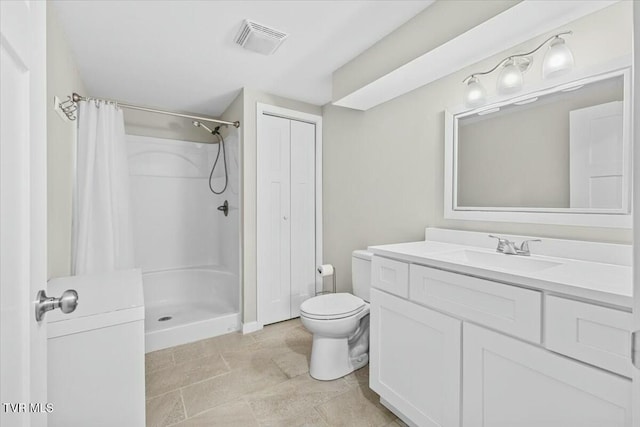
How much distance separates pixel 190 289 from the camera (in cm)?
325

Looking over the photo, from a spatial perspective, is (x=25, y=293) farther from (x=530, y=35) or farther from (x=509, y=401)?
(x=530, y=35)

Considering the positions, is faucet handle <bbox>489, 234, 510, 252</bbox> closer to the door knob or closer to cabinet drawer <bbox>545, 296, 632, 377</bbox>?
cabinet drawer <bbox>545, 296, 632, 377</bbox>

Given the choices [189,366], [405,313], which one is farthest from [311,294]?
[405,313]

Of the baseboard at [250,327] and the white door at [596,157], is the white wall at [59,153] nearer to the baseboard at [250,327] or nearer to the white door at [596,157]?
the baseboard at [250,327]

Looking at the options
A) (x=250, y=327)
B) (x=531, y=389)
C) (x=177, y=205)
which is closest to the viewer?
(x=531, y=389)

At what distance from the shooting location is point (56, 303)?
711mm

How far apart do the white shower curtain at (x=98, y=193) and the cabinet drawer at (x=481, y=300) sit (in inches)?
82.9

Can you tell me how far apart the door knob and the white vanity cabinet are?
1236mm

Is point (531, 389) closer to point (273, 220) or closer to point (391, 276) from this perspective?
point (391, 276)

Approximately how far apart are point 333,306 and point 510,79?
1646mm

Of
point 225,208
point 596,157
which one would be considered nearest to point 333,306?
point 596,157

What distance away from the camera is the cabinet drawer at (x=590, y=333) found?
0.79 metres

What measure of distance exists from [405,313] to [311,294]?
178 centimetres

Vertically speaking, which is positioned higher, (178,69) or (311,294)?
(178,69)
